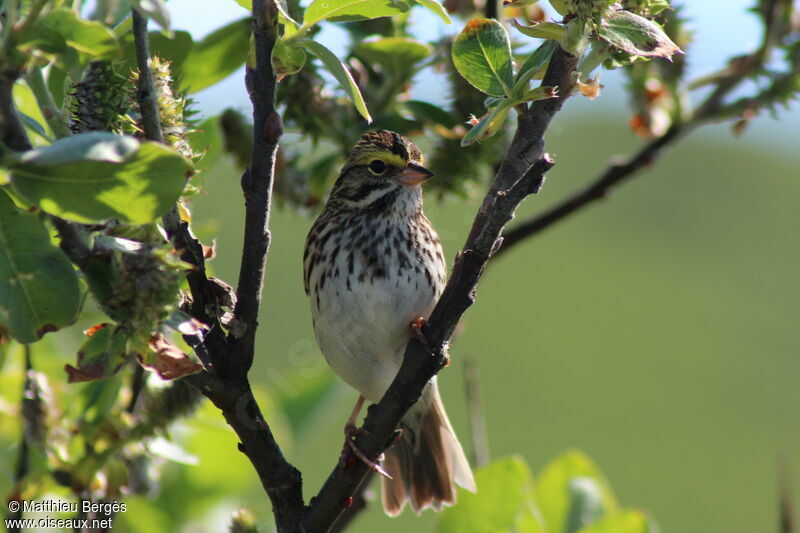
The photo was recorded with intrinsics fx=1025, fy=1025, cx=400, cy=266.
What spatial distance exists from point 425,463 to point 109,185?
7.81 ft

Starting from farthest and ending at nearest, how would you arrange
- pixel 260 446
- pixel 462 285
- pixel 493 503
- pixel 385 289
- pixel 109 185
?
pixel 385 289 < pixel 493 503 < pixel 260 446 < pixel 462 285 < pixel 109 185

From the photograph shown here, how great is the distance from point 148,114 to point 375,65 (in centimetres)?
150

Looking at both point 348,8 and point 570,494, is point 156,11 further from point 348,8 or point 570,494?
point 570,494

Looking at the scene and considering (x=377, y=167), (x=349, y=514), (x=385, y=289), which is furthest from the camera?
(x=377, y=167)

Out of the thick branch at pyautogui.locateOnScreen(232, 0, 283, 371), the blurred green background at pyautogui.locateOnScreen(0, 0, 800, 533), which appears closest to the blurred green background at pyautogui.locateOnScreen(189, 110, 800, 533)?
the blurred green background at pyautogui.locateOnScreen(0, 0, 800, 533)

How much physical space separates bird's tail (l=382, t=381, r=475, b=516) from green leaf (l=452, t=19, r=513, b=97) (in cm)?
183

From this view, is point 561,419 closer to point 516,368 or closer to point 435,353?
point 516,368

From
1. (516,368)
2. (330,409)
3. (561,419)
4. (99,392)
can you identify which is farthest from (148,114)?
(516,368)

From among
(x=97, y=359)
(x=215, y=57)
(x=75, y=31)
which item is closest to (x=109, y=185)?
(x=75, y=31)

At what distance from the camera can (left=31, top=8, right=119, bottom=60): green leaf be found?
1614mm

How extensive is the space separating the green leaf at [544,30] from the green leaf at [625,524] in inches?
57.2

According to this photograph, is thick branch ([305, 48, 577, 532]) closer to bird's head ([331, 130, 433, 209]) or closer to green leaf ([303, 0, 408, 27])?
green leaf ([303, 0, 408, 27])

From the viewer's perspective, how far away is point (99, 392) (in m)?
2.68

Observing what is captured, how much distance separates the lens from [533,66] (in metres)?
1.93
